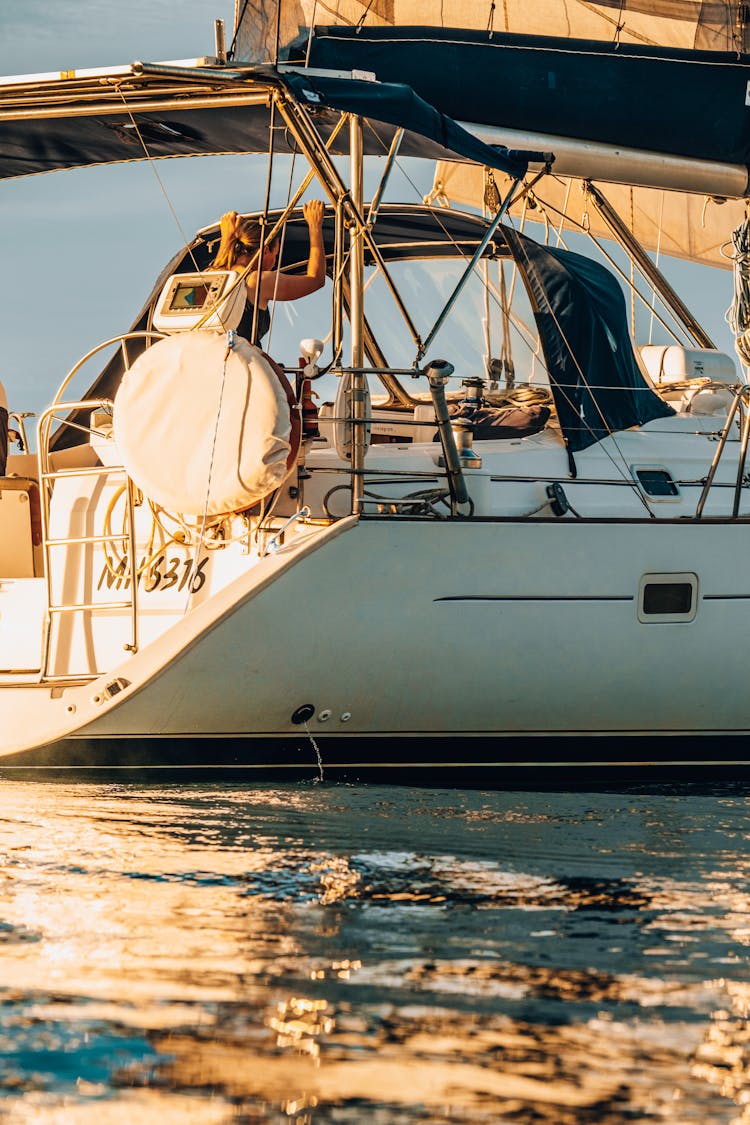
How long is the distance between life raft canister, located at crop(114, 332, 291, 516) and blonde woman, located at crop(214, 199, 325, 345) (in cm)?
65

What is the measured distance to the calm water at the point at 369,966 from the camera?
279 cm

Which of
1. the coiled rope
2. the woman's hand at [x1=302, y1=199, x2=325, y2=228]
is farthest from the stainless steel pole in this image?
the coiled rope

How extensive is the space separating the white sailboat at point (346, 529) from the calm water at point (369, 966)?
0.69 m

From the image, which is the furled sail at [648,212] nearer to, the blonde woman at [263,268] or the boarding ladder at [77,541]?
the blonde woman at [263,268]

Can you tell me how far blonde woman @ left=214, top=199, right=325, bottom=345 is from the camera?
671cm

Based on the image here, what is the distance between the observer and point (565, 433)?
7137 mm

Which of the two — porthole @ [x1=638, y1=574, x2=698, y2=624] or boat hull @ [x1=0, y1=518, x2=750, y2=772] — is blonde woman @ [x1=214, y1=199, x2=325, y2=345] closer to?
boat hull @ [x1=0, y1=518, x2=750, y2=772]

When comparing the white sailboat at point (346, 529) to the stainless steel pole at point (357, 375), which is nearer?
the white sailboat at point (346, 529)

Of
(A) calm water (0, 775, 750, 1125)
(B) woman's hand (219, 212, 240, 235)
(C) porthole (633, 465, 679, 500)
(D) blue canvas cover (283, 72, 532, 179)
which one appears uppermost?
(D) blue canvas cover (283, 72, 532, 179)

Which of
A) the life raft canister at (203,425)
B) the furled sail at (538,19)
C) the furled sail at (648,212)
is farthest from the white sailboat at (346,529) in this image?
the furled sail at (648,212)

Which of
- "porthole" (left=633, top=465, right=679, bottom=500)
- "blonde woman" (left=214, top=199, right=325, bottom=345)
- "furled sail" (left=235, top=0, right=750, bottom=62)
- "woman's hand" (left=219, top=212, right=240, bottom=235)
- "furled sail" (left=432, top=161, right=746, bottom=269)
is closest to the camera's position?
"blonde woman" (left=214, top=199, right=325, bottom=345)

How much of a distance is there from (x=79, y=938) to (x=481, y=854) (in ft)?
4.96

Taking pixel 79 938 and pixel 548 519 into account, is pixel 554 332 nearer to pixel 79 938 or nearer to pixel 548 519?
pixel 548 519

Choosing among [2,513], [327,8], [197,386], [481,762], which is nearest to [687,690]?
[481,762]
